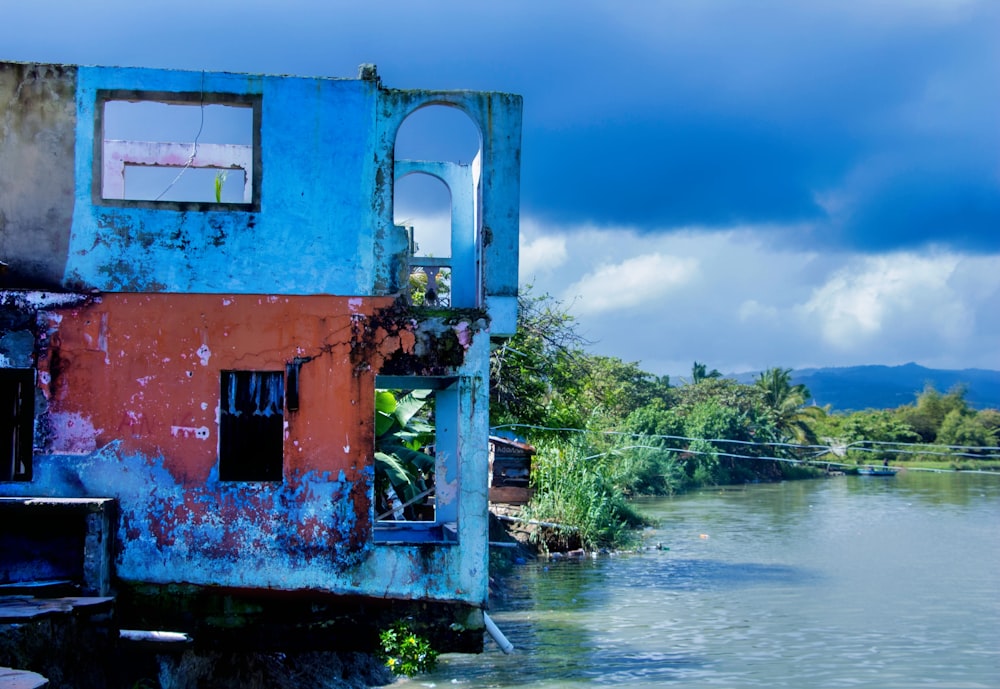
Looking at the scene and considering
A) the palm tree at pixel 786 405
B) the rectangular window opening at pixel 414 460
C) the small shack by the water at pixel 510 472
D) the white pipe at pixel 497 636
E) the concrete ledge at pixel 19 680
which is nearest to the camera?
the concrete ledge at pixel 19 680

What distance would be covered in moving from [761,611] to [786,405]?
46.5 meters

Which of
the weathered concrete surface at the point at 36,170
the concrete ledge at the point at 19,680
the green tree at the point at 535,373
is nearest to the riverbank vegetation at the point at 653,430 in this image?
the green tree at the point at 535,373

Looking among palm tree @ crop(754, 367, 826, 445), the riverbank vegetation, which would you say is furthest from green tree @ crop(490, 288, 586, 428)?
palm tree @ crop(754, 367, 826, 445)

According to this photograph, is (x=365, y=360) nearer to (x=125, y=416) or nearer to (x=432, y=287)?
(x=125, y=416)

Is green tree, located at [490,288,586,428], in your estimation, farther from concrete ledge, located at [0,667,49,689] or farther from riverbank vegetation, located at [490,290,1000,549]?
concrete ledge, located at [0,667,49,689]

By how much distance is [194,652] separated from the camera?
33.4 feet

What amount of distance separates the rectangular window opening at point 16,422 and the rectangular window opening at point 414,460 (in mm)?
3385

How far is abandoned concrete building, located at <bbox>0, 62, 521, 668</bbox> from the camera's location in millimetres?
10305

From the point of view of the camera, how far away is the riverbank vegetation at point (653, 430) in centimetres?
2319

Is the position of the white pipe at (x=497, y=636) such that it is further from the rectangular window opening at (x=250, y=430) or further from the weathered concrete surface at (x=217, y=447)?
the rectangular window opening at (x=250, y=430)

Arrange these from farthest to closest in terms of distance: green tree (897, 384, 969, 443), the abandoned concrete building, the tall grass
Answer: green tree (897, 384, 969, 443) < the tall grass < the abandoned concrete building

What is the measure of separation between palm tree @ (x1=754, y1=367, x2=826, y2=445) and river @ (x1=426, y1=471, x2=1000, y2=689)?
29589 mm

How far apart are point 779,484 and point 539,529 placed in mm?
28718

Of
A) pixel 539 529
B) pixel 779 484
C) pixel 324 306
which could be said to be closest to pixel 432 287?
pixel 324 306
